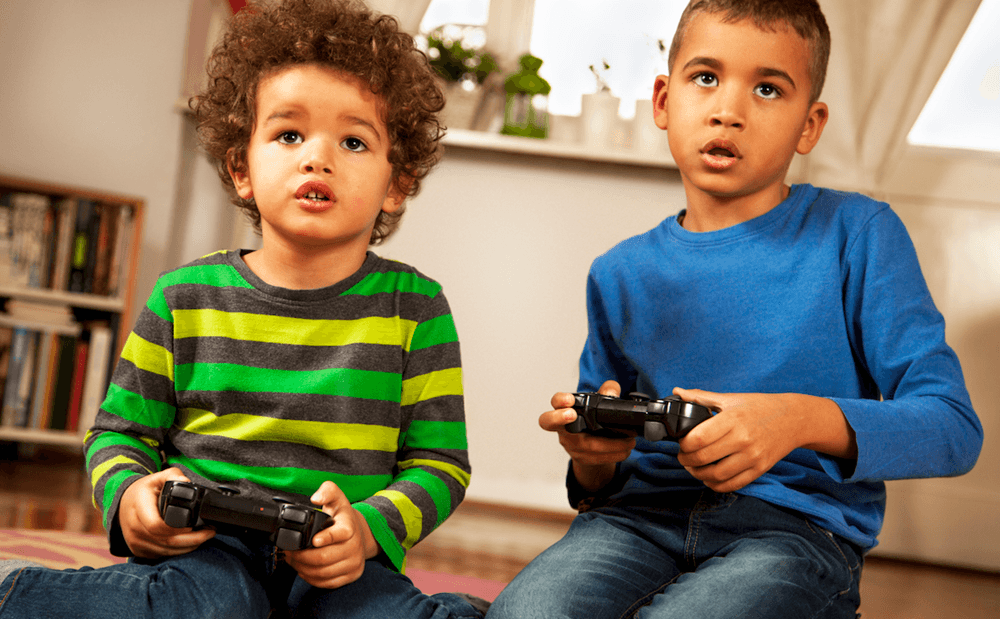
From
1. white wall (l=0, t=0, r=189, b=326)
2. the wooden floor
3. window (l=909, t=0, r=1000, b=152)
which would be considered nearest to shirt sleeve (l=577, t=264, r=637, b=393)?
the wooden floor

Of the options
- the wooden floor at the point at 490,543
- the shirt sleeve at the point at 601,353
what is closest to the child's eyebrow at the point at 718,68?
the shirt sleeve at the point at 601,353

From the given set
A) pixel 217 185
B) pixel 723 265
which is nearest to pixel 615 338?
pixel 723 265

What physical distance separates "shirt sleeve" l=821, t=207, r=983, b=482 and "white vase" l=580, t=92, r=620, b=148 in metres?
1.54

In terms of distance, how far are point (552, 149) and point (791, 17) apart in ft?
4.55

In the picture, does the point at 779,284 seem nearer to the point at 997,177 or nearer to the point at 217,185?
the point at 997,177

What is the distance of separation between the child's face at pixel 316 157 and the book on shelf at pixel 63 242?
168 cm

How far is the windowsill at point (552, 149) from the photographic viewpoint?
2.21 meters

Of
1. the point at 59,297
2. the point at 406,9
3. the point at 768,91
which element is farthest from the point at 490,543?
the point at 406,9

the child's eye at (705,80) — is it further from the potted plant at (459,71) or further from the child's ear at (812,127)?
the potted plant at (459,71)

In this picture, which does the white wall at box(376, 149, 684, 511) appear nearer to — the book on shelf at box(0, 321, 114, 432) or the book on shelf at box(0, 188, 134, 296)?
the book on shelf at box(0, 188, 134, 296)

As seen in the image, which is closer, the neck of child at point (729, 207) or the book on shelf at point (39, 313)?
the neck of child at point (729, 207)

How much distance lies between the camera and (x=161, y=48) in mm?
2506

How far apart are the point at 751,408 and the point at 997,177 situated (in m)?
1.89

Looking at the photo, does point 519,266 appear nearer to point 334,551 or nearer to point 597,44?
point 597,44
